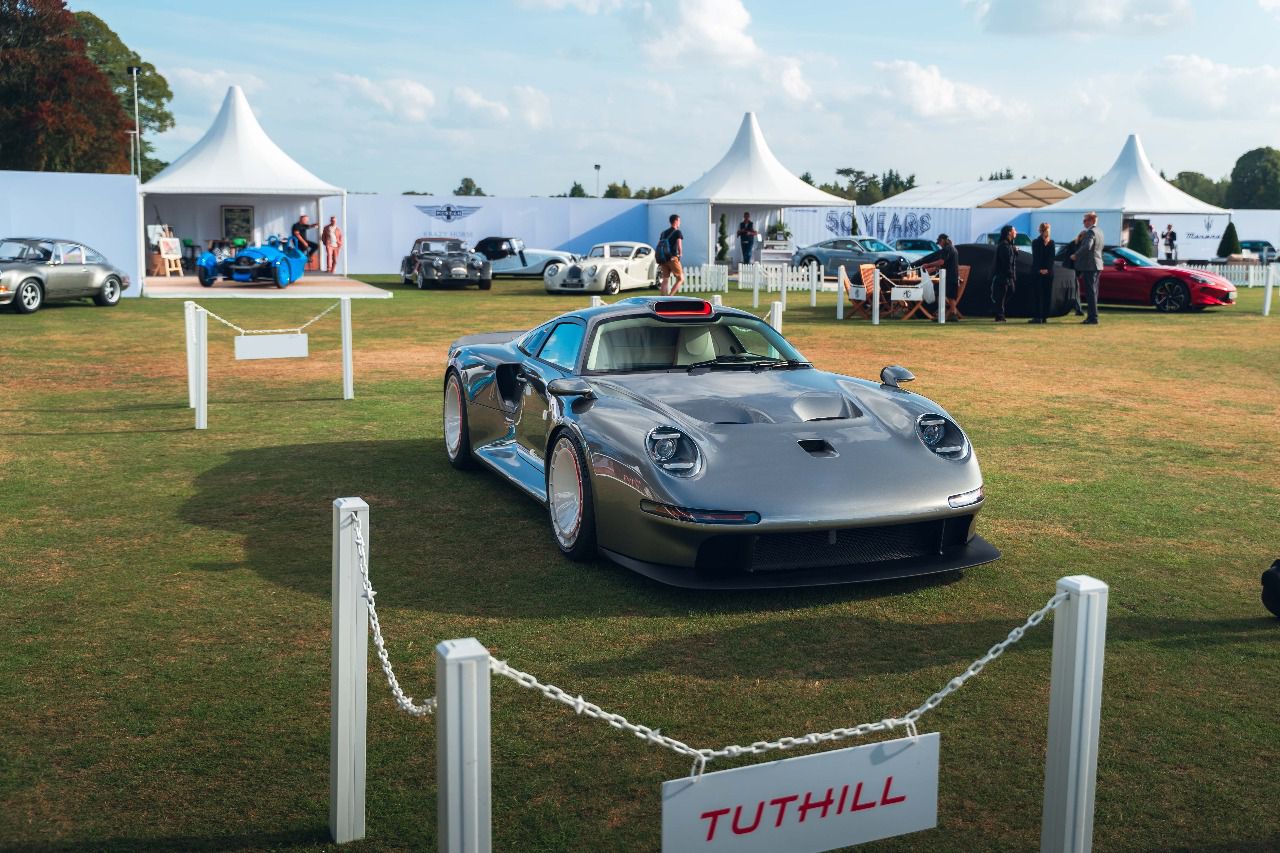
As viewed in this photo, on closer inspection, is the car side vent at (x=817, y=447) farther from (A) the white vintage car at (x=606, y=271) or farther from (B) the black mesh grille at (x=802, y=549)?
(A) the white vintage car at (x=606, y=271)

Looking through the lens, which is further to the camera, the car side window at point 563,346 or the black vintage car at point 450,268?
the black vintage car at point 450,268

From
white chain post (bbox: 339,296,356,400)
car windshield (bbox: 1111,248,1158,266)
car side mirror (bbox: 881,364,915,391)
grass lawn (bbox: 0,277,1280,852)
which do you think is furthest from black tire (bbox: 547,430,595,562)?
car windshield (bbox: 1111,248,1158,266)

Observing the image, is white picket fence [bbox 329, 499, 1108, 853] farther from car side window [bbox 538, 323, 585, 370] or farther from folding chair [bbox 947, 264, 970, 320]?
folding chair [bbox 947, 264, 970, 320]

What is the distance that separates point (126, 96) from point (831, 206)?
64.8 metres

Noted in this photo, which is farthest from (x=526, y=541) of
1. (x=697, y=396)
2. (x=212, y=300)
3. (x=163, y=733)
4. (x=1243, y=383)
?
(x=212, y=300)

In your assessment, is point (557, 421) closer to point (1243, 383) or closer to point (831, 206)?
point (1243, 383)

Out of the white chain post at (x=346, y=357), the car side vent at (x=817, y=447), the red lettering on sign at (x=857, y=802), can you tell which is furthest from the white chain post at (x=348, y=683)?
the white chain post at (x=346, y=357)

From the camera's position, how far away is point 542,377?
23.4 feet

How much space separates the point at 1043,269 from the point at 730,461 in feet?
59.4

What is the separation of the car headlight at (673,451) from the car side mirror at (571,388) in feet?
2.25

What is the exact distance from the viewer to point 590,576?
600cm

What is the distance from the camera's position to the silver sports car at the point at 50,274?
73.1 feet

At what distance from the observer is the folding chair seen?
22297 millimetres

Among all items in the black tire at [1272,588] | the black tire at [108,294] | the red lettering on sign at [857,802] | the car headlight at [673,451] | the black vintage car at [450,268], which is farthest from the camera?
the black vintage car at [450,268]
